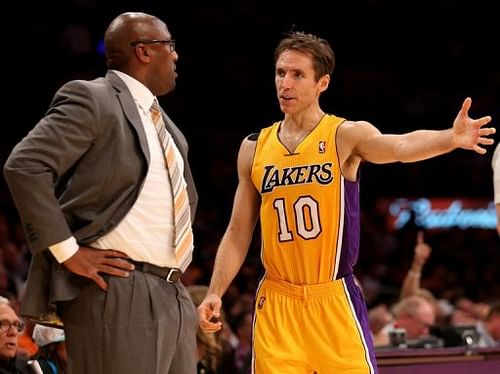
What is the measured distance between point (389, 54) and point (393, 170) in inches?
75.7

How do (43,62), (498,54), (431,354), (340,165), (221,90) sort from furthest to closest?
(498,54) < (221,90) < (43,62) < (431,354) < (340,165)

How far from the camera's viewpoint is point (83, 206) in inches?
156

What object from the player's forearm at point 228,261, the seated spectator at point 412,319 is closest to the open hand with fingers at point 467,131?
the player's forearm at point 228,261

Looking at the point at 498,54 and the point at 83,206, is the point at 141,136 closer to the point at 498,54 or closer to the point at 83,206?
the point at 83,206

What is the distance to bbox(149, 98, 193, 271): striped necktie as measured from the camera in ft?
13.6

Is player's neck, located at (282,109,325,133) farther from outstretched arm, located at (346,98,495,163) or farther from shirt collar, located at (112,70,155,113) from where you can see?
shirt collar, located at (112,70,155,113)

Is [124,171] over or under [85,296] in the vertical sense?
over

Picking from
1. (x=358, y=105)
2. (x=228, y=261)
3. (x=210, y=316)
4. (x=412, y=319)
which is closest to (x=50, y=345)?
(x=228, y=261)

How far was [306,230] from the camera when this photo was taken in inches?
201

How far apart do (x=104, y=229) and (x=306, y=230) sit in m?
1.42

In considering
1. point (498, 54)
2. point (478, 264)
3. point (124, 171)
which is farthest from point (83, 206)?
point (498, 54)

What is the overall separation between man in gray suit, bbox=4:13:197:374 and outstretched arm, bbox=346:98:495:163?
3.97 ft

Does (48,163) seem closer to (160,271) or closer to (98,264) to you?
(98,264)

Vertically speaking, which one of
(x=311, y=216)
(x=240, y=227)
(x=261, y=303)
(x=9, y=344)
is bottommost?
(x=9, y=344)
